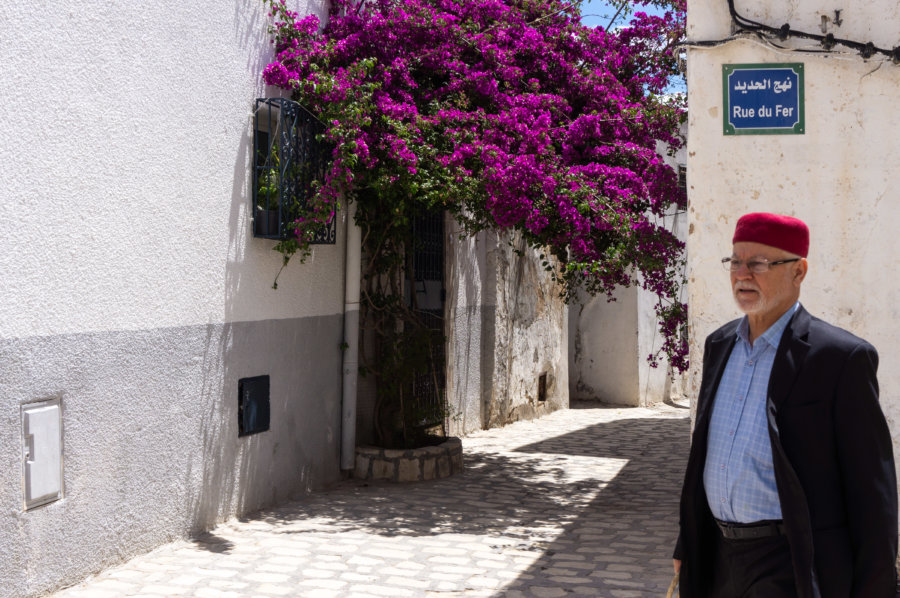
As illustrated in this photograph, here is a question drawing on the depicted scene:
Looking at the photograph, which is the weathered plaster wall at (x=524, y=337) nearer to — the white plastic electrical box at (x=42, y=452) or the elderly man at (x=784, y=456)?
the white plastic electrical box at (x=42, y=452)

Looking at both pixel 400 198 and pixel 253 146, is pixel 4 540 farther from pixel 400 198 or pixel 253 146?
pixel 400 198

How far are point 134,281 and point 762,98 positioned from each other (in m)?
3.55

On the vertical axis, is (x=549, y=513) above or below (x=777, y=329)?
below

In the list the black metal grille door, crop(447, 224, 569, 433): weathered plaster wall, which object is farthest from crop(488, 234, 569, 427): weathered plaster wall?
the black metal grille door

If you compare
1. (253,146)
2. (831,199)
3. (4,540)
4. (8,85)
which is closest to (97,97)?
(8,85)

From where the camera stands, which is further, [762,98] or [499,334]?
[499,334]

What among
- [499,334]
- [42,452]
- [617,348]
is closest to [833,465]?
[42,452]

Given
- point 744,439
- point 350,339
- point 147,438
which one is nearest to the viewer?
point 744,439

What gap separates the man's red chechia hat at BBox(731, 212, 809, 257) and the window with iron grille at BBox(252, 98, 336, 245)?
14.5 feet

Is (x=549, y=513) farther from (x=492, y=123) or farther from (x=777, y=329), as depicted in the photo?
(x=777, y=329)

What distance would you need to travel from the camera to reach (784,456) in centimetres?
266

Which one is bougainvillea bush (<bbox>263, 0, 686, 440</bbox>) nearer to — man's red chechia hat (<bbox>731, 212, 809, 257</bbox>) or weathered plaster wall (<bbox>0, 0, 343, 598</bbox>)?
weathered plaster wall (<bbox>0, 0, 343, 598</bbox>)

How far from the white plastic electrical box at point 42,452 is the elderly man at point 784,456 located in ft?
10.7

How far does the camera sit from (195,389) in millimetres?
6254
